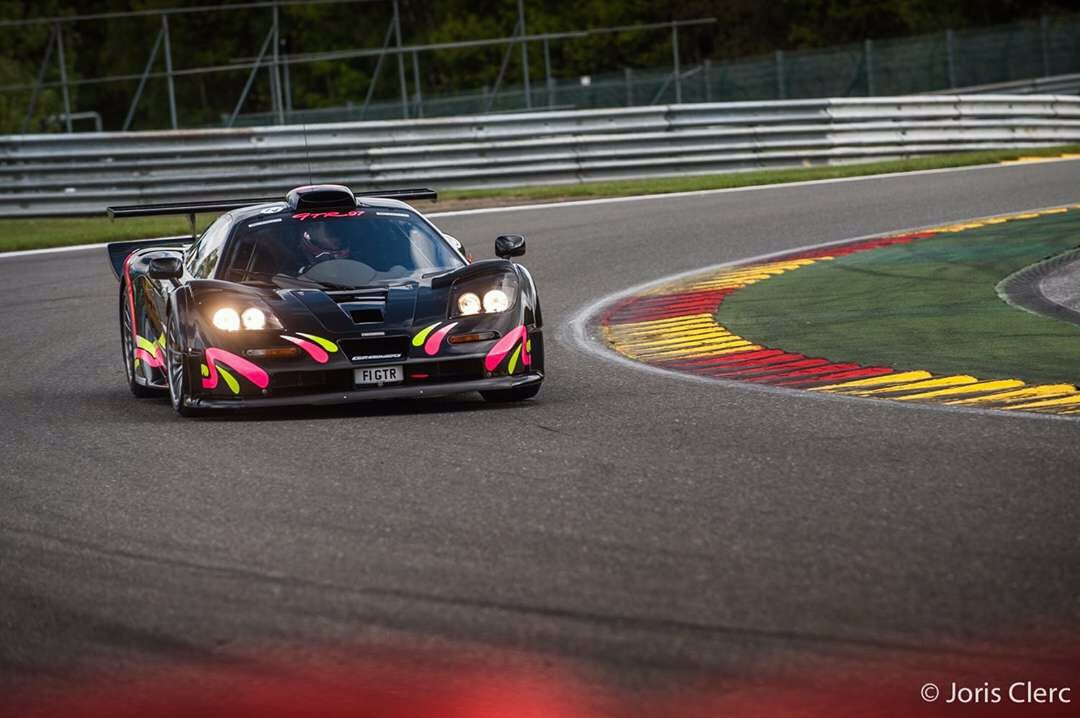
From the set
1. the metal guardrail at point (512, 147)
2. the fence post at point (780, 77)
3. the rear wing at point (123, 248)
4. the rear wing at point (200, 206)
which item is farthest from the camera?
the fence post at point (780, 77)

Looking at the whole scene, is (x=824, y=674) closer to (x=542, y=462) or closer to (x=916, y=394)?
(x=542, y=462)

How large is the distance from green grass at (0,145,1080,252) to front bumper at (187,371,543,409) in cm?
1251

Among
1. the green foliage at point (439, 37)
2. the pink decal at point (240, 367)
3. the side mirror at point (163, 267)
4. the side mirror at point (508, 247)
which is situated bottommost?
the pink decal at point (240, 367)

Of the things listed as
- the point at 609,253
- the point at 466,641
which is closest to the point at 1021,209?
the point at 609,253

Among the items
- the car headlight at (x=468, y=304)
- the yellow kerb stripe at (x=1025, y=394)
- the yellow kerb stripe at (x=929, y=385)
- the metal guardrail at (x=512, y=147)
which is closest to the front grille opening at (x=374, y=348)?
the car headlight at (x=468, y=304)

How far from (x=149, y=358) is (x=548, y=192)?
585 inches

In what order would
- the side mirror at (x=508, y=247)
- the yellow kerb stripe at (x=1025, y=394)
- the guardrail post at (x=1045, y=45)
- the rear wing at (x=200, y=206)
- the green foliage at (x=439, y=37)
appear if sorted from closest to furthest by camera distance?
the yellow kerb stripe at (x=1025, y=394)
the side mirror at (x=508, y=247)
the rear wing at (x=200, y=206)
the guardrail post at (x=1045, y=45)
the green foliage at (x=439, y=37)

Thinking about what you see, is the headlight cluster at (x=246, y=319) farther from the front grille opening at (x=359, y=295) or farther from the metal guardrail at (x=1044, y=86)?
the metal guardrail at (x=1044, y=86)

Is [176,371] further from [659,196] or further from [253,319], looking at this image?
[659,196]

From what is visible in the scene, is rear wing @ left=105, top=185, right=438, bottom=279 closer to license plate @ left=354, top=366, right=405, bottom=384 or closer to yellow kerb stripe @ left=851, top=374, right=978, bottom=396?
license plate @ left=354, top=366, right=405, bottom=384

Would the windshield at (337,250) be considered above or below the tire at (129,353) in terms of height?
above

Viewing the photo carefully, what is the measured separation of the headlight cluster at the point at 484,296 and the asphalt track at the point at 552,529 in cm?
50

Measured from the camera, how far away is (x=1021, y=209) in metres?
19.0

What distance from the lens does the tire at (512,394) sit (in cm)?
884
